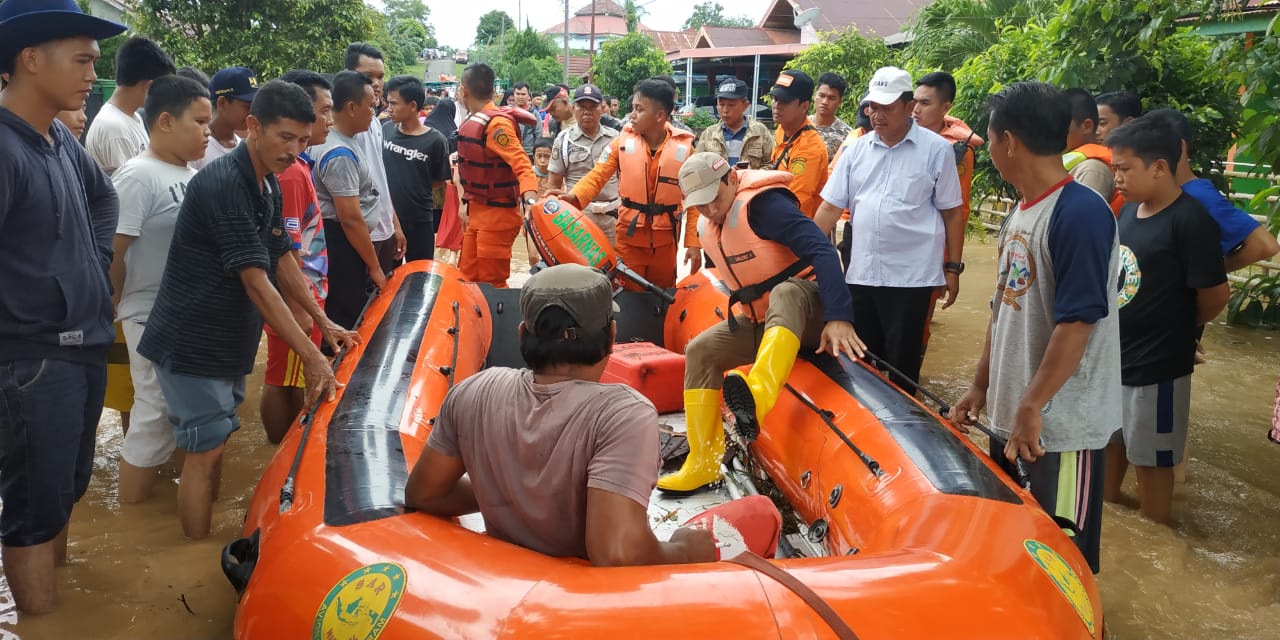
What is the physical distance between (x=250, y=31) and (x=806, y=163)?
35.3 feet

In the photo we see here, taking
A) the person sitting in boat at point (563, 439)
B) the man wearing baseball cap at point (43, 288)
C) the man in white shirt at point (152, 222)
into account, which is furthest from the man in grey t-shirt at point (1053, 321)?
the man in white shirt at point (152, 222)

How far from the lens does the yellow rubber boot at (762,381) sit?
3.04m

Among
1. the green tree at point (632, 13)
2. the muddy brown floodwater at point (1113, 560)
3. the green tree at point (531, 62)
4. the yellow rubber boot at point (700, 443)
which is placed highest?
the green tree at point (632, 13)

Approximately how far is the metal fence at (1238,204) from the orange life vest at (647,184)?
1.81 metres

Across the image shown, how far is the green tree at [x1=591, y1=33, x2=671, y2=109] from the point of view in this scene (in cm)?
2214

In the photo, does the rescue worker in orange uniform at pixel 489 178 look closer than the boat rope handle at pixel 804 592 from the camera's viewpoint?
No

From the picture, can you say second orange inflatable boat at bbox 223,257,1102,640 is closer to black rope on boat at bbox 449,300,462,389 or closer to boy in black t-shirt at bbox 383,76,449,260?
black rope on boat at bbox 449,300,462,389

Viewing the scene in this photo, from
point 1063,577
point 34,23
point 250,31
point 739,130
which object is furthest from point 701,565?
point 250,31

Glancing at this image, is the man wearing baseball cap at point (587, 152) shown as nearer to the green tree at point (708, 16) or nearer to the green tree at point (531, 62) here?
the green tree at point (531, 62)

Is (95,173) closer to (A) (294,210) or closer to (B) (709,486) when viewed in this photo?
(A) (294,210)

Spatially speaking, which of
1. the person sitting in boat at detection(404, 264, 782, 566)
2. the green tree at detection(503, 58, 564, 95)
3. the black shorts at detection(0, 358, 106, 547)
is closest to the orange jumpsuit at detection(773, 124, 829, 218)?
the person sitting in boat at detection(404, 264, 782, 566)

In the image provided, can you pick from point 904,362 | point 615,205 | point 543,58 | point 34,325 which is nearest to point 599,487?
point 34,325

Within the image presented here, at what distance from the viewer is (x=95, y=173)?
2754 millimetres

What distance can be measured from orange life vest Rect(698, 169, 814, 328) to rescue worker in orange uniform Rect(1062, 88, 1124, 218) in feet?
3.87
